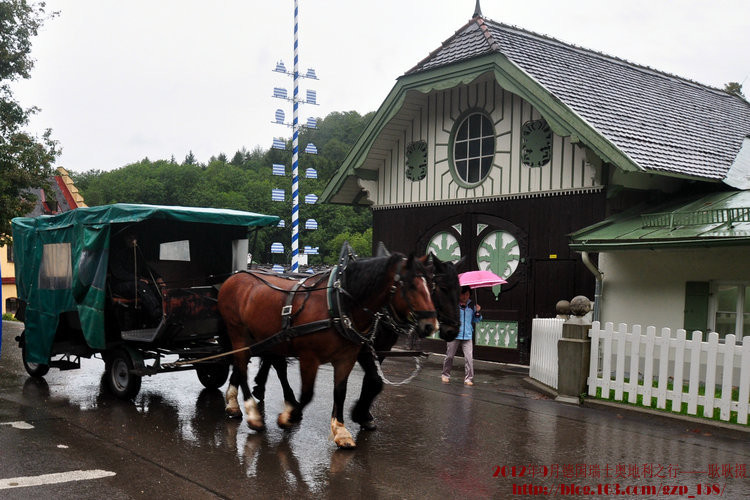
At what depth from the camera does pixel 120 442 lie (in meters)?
6.72

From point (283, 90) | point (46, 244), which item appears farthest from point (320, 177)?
point (46, 244)

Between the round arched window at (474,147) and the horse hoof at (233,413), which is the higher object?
the round arched window at (474,147)

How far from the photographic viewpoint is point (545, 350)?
35.9ft

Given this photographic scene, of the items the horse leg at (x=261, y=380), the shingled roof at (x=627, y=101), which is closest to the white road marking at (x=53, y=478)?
the horse leg at (x=261, y=380)

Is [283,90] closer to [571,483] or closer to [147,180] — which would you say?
[571,483]

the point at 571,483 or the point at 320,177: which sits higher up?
the point at 320,177

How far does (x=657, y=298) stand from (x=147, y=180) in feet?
292

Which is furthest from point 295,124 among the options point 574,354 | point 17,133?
point 574,354

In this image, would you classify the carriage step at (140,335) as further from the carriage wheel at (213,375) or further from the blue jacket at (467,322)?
the blue jacket at (467,322)

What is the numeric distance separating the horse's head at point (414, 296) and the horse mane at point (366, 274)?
4.3 inches

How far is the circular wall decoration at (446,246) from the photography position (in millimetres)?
15344

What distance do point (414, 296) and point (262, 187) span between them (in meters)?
84.6

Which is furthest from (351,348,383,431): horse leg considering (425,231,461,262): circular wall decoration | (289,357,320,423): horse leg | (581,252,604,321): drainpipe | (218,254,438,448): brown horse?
(425,231,461,262): circular wall decoration

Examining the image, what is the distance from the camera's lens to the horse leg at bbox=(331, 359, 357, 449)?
6.58 metres
